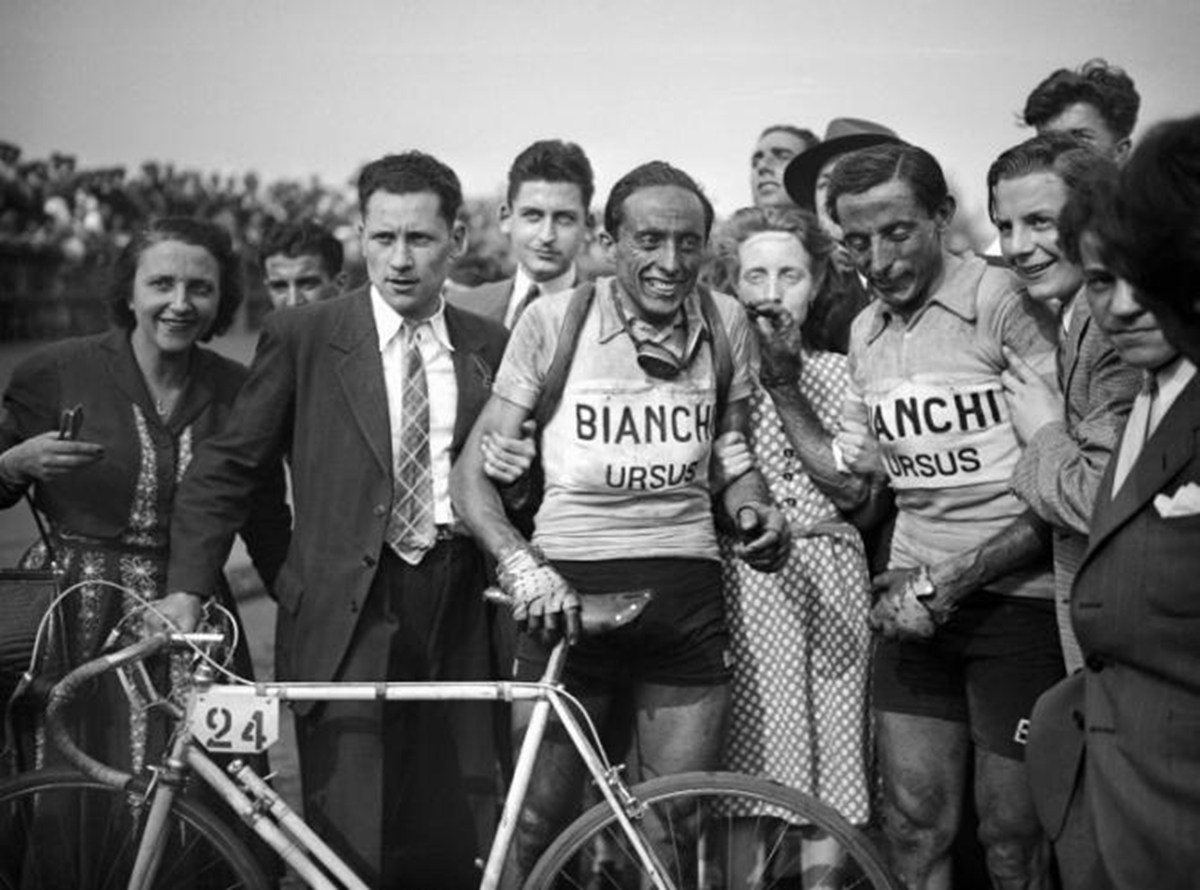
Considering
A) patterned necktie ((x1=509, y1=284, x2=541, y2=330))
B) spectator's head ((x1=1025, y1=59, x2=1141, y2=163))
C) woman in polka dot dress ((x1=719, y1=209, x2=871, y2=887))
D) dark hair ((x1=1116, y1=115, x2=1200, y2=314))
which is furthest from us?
patterned necktie ((x1=509, y1=284, x2=541, y2=330))

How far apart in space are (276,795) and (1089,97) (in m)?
3.22

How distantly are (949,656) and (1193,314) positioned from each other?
4.50ft

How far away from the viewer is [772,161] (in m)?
6.33

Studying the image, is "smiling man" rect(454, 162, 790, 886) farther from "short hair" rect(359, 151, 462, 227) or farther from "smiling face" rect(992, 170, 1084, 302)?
"smiling face" rect(992, 170, 1084, 302)

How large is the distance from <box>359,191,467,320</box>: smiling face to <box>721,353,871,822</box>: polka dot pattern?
0.93 meters

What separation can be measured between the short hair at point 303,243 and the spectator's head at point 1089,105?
8.26 ft

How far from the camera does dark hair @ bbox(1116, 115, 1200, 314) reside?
2.60 m

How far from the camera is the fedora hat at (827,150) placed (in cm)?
543

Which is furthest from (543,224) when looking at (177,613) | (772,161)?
(177,613)

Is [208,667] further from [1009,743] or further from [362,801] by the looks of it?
[1009,743]

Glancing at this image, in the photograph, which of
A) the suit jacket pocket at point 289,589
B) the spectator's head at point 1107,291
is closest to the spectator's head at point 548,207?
the suit jacket pocket at point 289,589

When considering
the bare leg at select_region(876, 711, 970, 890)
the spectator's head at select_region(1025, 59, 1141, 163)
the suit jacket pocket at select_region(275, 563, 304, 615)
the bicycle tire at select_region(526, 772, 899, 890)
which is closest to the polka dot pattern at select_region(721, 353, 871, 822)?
the bicycle tire at select_region(526, 772, 899, 890)

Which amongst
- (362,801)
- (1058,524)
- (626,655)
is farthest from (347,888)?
(1058,524)

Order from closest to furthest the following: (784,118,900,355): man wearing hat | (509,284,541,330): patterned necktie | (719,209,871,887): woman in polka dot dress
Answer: (719,209,871,887): woman in polka dot dress
(784,118,900,355): man wearing hat
(509,284,541,330): patterned necktie
